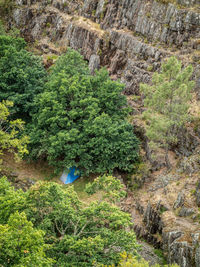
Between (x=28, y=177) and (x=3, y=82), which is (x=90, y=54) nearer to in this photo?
(x=3, y=82)

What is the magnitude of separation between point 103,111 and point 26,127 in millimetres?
8573

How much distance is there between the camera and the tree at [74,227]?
18438 mm

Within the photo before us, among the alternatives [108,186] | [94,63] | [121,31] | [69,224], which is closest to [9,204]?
[69,224]

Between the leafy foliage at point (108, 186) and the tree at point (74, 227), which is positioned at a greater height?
the leafy foliage at point (108, 186)

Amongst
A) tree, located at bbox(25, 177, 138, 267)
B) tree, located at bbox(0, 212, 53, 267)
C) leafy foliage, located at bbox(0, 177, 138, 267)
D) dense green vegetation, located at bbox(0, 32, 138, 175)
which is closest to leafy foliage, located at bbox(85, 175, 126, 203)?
leafy foliage, located at bbox(0, 177, 138, 267)

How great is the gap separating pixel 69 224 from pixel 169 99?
576 inches

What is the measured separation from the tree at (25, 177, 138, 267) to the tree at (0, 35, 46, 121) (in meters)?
15.4

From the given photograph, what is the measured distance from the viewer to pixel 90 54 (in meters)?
41.5

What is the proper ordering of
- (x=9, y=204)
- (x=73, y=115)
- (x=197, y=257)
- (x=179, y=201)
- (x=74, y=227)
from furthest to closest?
(x=73, y=115) < (x=179, y=201) < (x=74, y=227) < (x=197, y=257) < (x=9, y=204)

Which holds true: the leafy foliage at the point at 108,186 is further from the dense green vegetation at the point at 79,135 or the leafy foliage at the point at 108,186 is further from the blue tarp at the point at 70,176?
the blue tarp at the point at 70,176

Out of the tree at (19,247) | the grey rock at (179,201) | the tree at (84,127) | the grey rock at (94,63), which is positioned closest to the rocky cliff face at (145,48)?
the grey rock at (179,201)

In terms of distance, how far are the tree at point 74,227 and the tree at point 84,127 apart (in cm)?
952

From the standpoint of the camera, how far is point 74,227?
797 inches

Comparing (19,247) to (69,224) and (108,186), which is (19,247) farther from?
(108,186)
